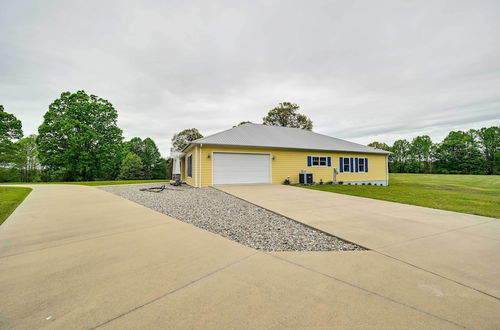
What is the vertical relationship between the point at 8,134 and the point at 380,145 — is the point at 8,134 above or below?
below

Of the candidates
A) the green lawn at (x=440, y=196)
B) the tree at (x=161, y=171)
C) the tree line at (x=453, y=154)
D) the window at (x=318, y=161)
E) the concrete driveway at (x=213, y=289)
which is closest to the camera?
the concrete driveway at (x=213, y=289)

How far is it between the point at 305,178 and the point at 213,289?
11828 millimetres

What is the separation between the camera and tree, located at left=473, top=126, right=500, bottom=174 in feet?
106

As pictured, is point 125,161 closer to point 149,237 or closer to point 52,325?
point 149,237

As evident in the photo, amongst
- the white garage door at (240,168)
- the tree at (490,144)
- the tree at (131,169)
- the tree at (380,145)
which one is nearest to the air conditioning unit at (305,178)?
the white garage door at (240,168)

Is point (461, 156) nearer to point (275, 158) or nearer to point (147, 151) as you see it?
point (275, 158)

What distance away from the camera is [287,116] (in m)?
27.6

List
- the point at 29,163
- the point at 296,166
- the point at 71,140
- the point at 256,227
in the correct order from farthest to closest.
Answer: the point at 29,163, the point at 71,140, the point at 296,166, the point at 256,227

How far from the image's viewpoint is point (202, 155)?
11.3m

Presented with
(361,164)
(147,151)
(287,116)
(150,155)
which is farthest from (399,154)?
(147,151)

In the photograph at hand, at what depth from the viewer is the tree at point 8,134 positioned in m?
21.2

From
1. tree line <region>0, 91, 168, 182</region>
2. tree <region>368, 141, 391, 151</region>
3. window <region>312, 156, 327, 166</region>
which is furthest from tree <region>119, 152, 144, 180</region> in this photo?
tree <region>368, 141, 391, 151</region>

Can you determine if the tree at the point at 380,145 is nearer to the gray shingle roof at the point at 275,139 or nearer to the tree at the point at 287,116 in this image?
the tree at the point at 287,116

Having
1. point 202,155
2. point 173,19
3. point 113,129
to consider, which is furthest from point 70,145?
point 173,19
